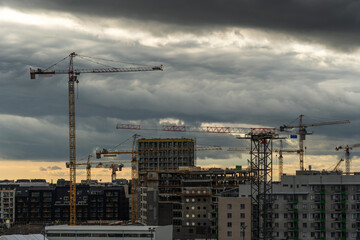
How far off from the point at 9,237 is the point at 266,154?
74.4 m

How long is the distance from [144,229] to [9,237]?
123 feet

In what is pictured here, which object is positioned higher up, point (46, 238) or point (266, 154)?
point (266, 154)

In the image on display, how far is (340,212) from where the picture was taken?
199m

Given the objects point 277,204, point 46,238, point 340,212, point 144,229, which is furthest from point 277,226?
point 46,238

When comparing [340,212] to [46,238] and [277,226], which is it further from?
[46,238]

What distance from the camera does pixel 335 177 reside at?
199750 mm

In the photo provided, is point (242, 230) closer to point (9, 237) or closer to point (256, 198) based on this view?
point (256, 198)

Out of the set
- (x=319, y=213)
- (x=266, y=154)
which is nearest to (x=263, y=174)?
(x=266, y=154)

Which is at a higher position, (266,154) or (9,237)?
(266,154)

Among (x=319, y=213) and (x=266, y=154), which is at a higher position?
(x=266, y=154)

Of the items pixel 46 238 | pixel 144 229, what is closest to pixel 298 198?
pixel 144 229

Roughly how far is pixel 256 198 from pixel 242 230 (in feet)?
33.0

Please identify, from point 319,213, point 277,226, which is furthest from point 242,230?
point 319,213

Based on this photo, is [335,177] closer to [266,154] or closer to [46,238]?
[266,154]
